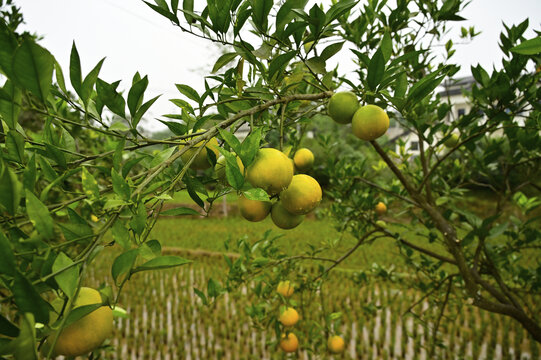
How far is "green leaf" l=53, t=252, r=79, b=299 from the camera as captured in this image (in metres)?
0.23

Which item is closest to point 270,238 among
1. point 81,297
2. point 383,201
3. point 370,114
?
point 383,201

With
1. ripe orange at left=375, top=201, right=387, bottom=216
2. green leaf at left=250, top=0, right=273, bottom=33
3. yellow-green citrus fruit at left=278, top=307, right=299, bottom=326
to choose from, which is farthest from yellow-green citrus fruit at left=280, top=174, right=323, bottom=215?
ripe orange at left=375, top=201, right=387, bottom=216

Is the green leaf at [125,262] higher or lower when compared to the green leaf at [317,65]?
lower

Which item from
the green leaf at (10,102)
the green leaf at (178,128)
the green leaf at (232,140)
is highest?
the green leaf at (178,128)

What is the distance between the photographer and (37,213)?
0.82 ft

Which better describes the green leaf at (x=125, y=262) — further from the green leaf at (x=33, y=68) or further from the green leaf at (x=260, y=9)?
the green leaf at (x=260, y=9)

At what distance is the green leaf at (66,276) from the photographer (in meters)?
0.23

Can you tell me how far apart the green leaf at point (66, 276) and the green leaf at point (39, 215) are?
0.03 meters

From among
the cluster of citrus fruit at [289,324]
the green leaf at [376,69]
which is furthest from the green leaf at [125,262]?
the cluster of citrus fruit at [289,324]

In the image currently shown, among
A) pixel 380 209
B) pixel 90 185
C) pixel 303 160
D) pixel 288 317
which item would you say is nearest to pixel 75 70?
pixel 90 185

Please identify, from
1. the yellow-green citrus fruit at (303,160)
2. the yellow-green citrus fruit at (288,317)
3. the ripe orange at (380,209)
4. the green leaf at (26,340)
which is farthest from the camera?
the ripe orange at (380,209)

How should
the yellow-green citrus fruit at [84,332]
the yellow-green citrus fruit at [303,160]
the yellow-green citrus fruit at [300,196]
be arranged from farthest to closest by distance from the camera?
the yellow-green citrus fruit at [303,160]
the yellow-green citrus fruit at [300,196]
the yellow-green citrus fruit at [84,332]

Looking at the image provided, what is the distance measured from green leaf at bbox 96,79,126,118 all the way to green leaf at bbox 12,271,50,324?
199 millimetres

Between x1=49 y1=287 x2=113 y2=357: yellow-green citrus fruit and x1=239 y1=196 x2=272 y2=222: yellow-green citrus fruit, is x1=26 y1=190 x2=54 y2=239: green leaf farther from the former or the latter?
x1=239 y1=196 x2=272 y2=222: yellow-green citrus fruit
